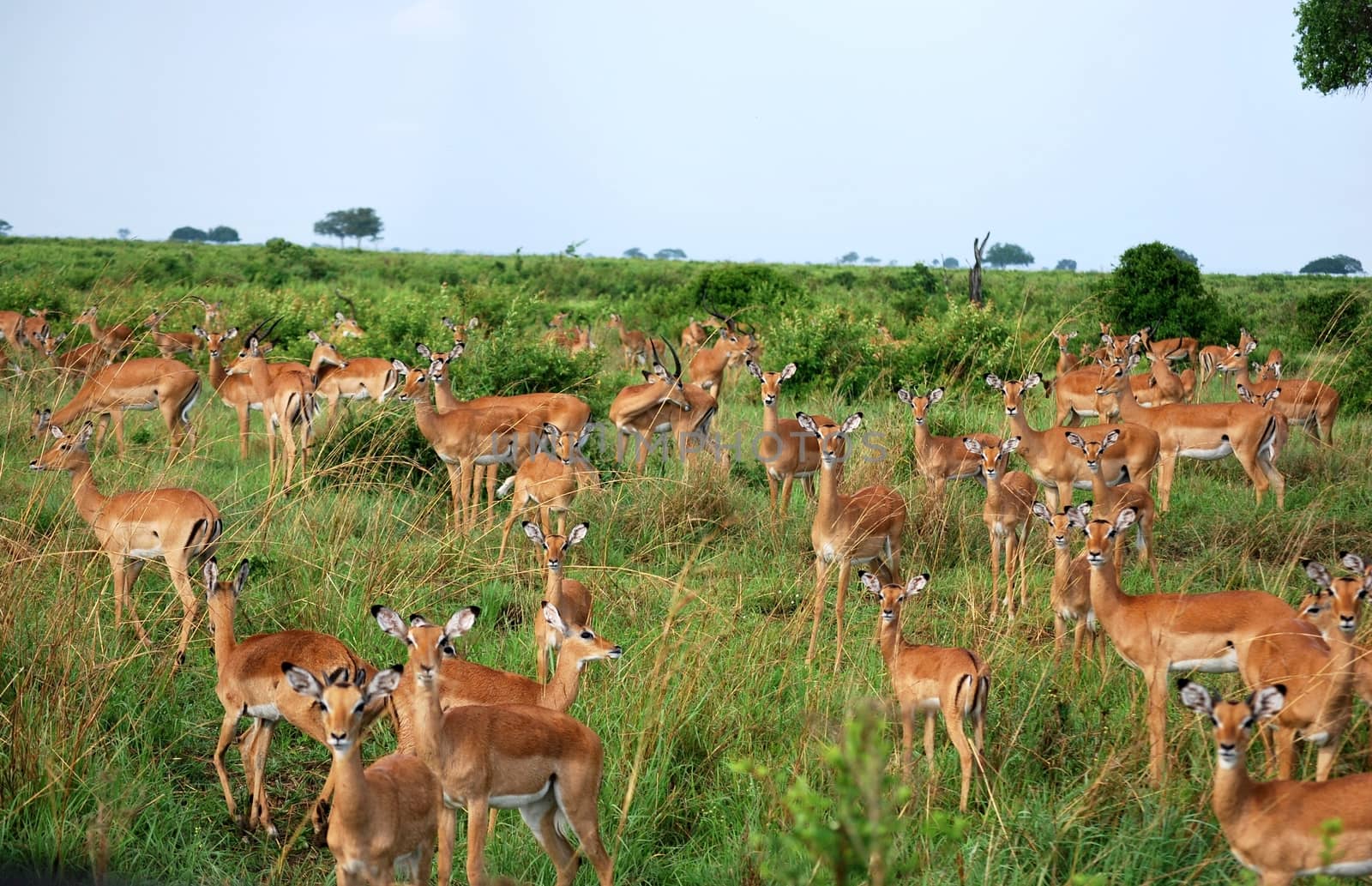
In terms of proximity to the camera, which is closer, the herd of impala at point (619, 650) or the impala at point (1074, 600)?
the herd of impala at point (619, 650)

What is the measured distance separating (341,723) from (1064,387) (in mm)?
9639

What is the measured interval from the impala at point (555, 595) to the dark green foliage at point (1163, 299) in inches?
480

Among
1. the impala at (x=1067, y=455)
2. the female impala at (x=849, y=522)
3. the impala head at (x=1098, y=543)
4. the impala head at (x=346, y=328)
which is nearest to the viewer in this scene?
the impala head at (x=1098, y=543)

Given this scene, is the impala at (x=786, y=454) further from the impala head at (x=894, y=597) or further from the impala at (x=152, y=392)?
the impala at (x=152, y=392)

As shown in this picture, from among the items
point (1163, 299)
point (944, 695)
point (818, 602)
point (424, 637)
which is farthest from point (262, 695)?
point (1163, 299)

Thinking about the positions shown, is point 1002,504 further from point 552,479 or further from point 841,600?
point 552,479

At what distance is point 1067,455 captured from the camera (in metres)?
8.61

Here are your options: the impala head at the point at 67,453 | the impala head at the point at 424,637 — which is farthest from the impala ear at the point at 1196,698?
the impala head at the point at 67,453

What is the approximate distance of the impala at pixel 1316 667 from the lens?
417cm

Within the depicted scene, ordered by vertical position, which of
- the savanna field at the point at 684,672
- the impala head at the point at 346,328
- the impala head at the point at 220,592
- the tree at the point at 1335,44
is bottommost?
the savanna field at the point at 684,672

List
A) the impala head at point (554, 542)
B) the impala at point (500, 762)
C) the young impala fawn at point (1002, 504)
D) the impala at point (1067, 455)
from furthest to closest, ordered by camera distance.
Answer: the impala at point (1067, 455) < the young impala fawn at point (1002, 504) < the impala head at point (554, 542) < the impala at point (500, 762)

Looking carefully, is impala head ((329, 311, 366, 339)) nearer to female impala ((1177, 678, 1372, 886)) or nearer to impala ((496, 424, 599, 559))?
impala ((496, 424, 599, 559))

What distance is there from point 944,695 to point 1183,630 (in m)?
1.12

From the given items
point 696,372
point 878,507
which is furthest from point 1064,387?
point 878,507
